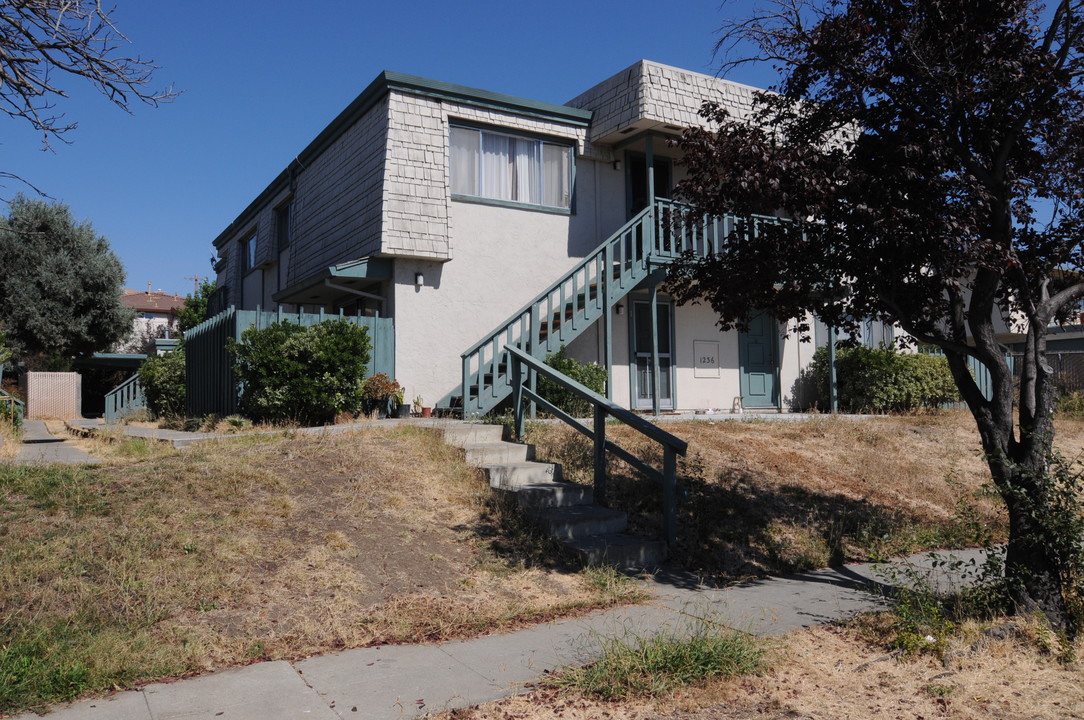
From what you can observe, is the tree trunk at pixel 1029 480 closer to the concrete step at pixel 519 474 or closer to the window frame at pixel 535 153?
the concrete step at pixel 519 474

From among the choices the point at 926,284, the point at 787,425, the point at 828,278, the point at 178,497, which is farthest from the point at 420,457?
the point at 787,425

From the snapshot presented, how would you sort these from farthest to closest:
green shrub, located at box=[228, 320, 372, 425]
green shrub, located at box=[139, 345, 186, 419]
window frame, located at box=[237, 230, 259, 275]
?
window frame, located at box=[237, 230, 259, 275]
green shrub, located at box=[139, 345, 186, 419]
green shrub, located at box=[228, 320, 372, 425]

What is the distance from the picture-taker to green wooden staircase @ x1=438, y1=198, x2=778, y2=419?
1250 cm

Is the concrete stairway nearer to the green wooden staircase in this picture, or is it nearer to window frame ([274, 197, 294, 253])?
the green wooden staircase

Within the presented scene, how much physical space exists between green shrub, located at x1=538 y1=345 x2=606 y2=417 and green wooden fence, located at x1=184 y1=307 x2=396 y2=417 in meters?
2.82

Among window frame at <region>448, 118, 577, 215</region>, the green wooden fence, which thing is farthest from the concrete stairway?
window frame at <region>448, 118, 577, 215</region>

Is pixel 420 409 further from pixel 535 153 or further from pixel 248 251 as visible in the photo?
pixel 248 251

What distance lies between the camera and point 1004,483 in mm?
6020

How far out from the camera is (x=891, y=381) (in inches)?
671

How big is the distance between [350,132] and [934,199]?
12112 millimetres

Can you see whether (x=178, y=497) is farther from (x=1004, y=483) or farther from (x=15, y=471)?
(x=1004, y=483)

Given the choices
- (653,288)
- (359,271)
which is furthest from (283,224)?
(653,288)

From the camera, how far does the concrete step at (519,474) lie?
8.73 m

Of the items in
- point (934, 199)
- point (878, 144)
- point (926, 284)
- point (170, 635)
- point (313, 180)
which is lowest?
point (170, 635)
